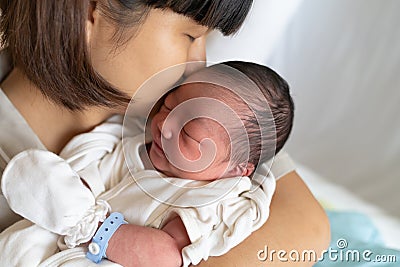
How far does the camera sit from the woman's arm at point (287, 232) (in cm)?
99

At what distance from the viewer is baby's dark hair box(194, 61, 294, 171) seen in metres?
0.95

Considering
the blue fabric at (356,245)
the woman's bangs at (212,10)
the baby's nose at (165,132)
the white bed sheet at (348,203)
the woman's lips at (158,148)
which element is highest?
the woman's bangs at (212,10)

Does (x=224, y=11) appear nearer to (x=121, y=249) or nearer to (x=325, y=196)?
(x=121, y=249)

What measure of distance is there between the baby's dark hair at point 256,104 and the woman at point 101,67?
0.21ft

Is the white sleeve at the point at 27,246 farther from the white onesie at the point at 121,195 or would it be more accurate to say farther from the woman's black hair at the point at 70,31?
the woman's black hair at the point at 70,31

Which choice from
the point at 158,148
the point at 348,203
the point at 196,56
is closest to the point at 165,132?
the point at 158,148

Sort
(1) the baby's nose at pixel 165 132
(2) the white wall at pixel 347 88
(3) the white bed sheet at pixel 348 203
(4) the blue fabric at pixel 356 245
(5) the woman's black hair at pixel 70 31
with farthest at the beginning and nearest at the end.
Result: (2) the white wall at pixel 347 88 → (3) the white bed sheet at pixel 348 203 → (4) the blue fabric at pixel 356 245 → (1) the baby's nose at pixel 165 132 → (5) the woman's black hair at pixel 70 31

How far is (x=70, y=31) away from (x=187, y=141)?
0.22 m

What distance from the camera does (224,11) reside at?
2.99 feet

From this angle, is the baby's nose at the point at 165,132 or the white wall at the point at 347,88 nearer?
the baby's nose at the point at 165,132

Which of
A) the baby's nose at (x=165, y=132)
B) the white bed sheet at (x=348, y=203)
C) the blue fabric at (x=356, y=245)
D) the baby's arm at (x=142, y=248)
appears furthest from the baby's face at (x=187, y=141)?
the white bed sheet at (x=348, y=203)

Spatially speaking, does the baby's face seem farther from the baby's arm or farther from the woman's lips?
the baby's arm

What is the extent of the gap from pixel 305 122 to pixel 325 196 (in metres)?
0.20

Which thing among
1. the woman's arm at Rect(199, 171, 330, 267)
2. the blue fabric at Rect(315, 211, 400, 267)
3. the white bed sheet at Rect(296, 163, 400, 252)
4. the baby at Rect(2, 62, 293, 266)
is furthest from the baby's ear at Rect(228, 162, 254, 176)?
the white bed sheet at Rect(296, 163, 400, 252)
